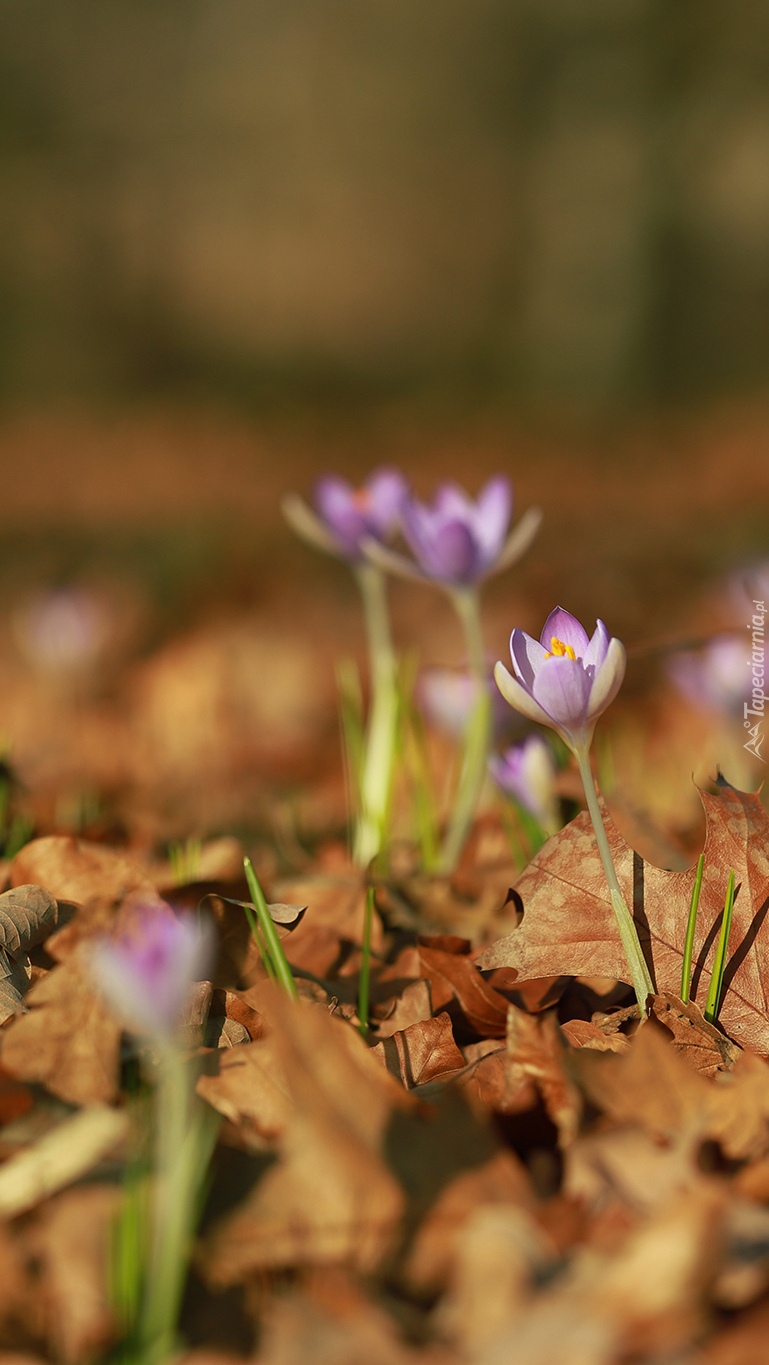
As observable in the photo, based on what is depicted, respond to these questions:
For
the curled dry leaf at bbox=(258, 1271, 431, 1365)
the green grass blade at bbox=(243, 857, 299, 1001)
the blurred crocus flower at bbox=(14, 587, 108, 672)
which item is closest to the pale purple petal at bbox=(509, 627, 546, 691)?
the green grass blade at bbox=(243, 857, 299, 1001)

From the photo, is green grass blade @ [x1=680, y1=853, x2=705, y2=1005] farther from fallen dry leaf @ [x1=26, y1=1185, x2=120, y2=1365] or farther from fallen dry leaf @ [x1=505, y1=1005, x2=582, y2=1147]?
fallen dry leaf @ [x1=26, y1=1185, x2=120, y2=1365]

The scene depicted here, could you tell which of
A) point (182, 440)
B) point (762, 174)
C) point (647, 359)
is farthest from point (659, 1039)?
point (762, 174)

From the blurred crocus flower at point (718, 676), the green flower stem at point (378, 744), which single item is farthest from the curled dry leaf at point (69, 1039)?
the blurred crocus flower at point (718, 676)

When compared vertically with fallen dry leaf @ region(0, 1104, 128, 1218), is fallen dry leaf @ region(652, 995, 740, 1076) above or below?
below

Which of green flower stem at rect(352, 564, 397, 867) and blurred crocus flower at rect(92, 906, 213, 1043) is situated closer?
blurred crocus flower at rect(92, 906, 213, 1043)

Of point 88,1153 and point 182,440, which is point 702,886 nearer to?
point 88,1153

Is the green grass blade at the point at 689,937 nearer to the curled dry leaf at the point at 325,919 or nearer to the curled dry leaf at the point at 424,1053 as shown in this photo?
the curled dry leaf at the point at 424,1053
